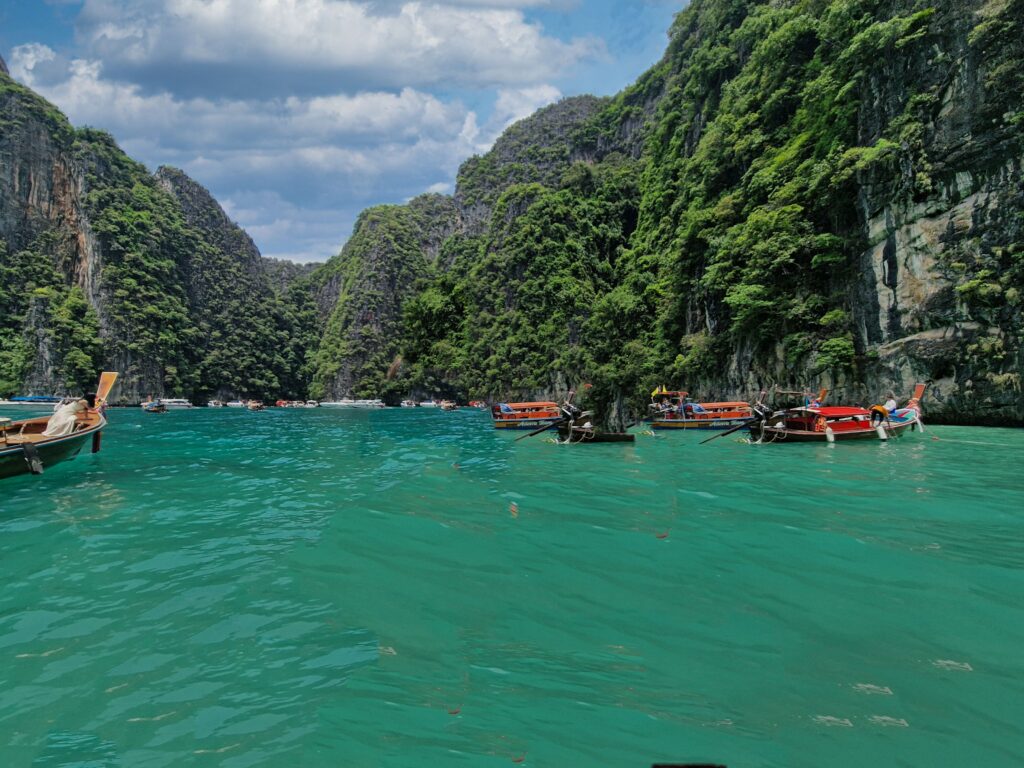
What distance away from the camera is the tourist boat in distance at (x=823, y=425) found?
73.0 feet

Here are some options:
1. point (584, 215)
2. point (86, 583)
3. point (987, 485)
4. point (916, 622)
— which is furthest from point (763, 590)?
point (584, 215)

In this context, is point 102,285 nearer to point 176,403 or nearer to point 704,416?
point 176,403

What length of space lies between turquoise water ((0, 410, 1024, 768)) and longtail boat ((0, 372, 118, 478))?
418 centimetres

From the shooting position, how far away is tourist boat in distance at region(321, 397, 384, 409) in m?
89.8

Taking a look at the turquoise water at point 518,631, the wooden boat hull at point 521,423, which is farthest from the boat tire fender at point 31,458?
the wooden boat hull at point 521,423

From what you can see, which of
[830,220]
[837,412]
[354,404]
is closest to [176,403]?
[354,404]

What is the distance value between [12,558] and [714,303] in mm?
39272

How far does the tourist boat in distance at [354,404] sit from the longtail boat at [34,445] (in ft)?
227

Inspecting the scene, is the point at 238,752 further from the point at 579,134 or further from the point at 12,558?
the point at 579,134

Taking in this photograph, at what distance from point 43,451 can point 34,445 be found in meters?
0.66

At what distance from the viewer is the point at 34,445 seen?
1501 cm

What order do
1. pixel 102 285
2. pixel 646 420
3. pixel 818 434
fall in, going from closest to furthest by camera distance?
1. pixel 818 434
2. pixel 646 420
3. pixel 102 285

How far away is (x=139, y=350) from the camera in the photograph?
90812 mm

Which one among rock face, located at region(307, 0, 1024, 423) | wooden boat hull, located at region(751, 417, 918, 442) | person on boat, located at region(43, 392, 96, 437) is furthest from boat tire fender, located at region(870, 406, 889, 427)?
person on boat, located at region(43, 392, 96, 437)
